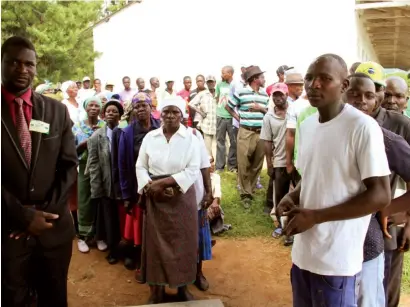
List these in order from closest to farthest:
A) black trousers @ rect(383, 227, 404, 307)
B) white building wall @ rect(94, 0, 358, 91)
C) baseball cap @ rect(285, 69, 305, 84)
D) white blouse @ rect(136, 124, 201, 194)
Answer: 1. black trousers @ rect(383, 227, 404, 307)
2. white blouse @ rect(136, 124, 201, 194)
3. baseball cap @ rect(285, 69, 305, 84)
4. white building wall @ rect(94, 0, 358, 91)

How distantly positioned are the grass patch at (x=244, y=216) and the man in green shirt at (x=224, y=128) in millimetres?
1083

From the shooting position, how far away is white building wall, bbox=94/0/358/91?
9914mm

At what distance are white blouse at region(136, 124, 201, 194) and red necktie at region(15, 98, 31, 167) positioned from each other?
129cm

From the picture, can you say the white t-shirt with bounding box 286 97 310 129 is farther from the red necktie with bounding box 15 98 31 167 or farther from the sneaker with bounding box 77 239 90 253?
the red necktie with bounding box 15 98 31 167

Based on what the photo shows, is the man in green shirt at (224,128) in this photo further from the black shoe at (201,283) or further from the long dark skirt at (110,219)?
the black shoe at (201,283)

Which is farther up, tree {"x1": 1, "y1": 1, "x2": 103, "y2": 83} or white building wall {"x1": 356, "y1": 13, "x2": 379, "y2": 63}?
tree {"x1": 1, "y1": 1, "x2": 103, "y2": 83}

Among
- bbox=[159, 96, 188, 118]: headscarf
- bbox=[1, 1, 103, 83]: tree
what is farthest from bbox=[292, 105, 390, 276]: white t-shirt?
bbox=[1, 1, 103, 83]: tree

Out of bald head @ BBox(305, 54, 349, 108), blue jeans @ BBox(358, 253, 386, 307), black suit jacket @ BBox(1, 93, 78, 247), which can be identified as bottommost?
blue jeans @ BBox(358, 253, 386, 307)

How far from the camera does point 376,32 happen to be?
47.5 feet

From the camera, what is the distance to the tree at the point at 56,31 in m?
14.5

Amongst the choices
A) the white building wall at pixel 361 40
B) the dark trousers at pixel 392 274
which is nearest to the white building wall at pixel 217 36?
the white building wall at pixel 361 40

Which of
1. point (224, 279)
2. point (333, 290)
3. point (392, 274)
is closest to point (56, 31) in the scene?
point (224, 279)

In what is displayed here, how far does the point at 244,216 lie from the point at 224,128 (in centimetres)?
263

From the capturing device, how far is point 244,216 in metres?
6.07
